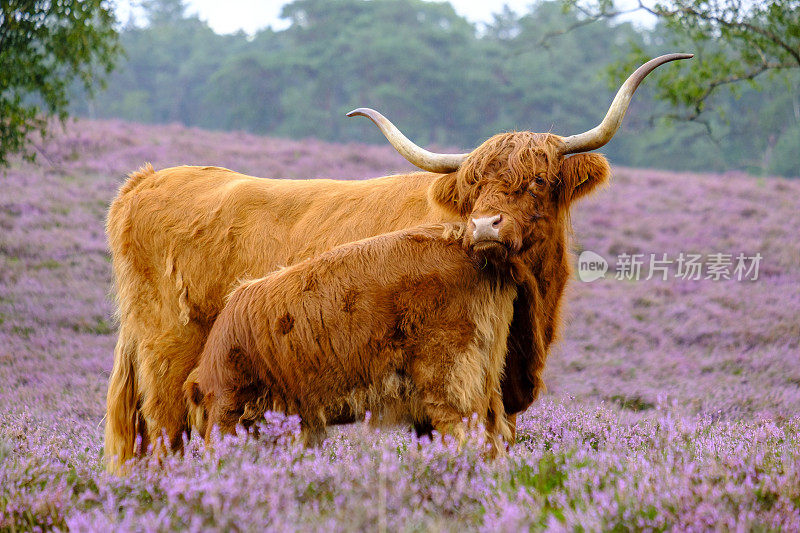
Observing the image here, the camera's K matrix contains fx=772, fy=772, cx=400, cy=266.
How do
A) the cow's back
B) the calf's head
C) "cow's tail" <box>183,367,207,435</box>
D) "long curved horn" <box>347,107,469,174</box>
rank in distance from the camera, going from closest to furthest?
"cow's tail" <box>183,367,207,435</box> < the calf's head < "long curved horn" <box>347,107,469,174</box> < the cow's back

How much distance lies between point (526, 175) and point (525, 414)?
202 centimetres

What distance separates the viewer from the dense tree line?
3834 centimetres

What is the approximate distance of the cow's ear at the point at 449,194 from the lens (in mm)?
3869

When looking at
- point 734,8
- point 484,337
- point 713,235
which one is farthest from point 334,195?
point 713,235

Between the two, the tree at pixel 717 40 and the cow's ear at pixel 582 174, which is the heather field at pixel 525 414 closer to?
the cow's ear at pixel 582 174

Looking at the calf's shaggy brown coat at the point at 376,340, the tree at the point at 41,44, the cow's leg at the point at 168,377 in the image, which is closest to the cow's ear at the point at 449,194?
the calf's shaggy brown coat at the point at 376,340

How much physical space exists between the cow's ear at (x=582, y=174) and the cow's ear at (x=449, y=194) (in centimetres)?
54

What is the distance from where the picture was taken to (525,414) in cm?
516

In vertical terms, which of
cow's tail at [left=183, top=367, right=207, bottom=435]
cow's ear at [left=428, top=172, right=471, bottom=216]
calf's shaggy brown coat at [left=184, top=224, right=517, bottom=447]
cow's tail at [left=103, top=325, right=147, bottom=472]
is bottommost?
cow's tail at [left=103, top=325, right=147, bottom=472]

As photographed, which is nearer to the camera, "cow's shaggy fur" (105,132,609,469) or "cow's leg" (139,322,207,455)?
"cow's shaggy fur" (105,132,609,469)

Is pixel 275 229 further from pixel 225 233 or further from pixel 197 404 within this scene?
pixel 197 404

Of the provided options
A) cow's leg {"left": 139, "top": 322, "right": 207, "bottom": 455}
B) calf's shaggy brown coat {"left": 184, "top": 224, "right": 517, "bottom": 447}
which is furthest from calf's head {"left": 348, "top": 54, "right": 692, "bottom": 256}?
cow's leg {"left": 139, "top": 322, "right": 207, "bottom": 455}

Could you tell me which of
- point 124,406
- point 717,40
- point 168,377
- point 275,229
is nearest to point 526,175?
point 275,229

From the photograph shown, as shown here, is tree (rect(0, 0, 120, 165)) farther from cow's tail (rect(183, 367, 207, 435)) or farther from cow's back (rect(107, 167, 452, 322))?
cow's tail (rect(183, 367, 207, 435))
